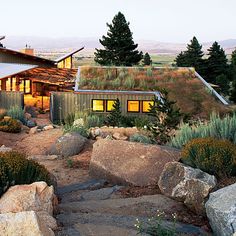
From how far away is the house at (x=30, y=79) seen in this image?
32.0m

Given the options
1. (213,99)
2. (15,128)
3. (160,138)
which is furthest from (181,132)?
(213,99)

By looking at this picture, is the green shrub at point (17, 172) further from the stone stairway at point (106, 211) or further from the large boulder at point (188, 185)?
the large boulder at point (188, 185)

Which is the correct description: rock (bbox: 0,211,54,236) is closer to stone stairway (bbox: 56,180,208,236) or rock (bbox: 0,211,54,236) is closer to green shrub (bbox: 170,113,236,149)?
stone stairway (bbox: 56,180,208,236)

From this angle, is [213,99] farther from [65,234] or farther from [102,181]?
[65,234]

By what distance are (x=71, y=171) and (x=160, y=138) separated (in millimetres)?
2531

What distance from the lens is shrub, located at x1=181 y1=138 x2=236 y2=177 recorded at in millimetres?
7227

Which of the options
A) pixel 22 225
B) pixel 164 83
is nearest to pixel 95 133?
pixel 22 225

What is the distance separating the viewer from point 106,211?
6.27m

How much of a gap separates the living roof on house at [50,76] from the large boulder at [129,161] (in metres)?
23.6

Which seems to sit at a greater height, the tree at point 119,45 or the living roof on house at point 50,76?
the tree at point 119,45

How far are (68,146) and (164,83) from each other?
57.3 ft

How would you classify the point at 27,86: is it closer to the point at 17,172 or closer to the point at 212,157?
the point at 212,157

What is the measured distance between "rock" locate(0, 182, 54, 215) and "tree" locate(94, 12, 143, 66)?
42817mm

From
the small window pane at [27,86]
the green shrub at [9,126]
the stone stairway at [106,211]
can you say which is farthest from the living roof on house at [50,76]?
the stone stairway at [106,211]
